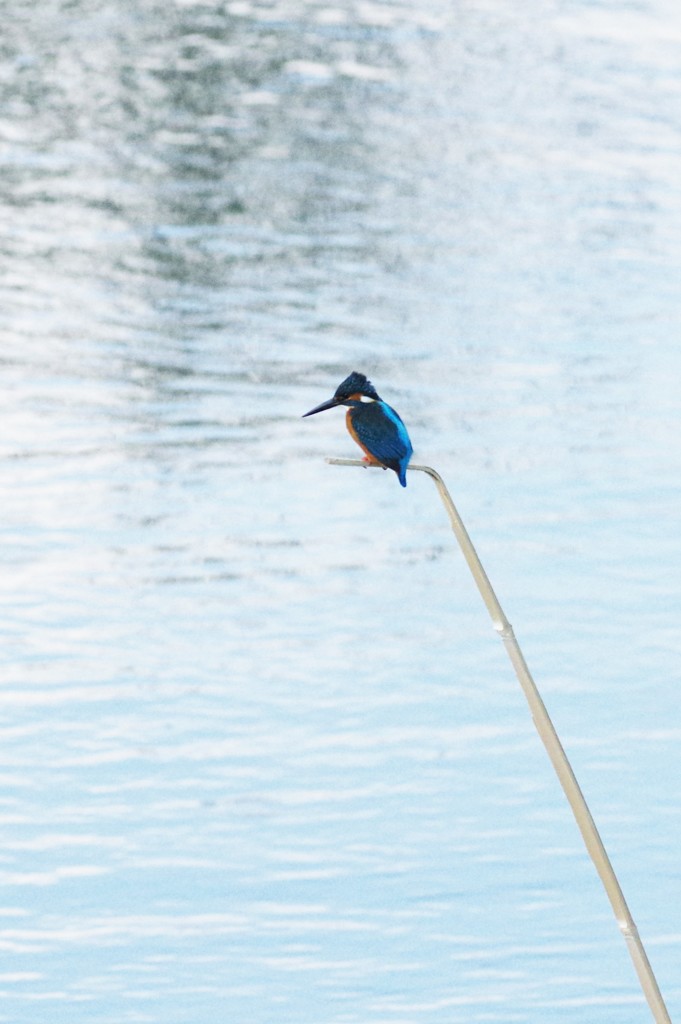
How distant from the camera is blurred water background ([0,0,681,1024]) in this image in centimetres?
561

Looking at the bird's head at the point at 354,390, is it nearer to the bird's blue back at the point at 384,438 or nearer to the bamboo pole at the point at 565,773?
the bird's blue back at the point at 384,438

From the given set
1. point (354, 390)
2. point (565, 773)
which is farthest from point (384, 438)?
point (565, 773)

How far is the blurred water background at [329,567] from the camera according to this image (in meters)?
5.61

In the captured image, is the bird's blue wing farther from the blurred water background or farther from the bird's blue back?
the blurred water background

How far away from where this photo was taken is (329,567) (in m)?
7.46

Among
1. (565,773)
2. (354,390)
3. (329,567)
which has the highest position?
(565,773)

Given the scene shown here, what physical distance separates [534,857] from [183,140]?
8047mm

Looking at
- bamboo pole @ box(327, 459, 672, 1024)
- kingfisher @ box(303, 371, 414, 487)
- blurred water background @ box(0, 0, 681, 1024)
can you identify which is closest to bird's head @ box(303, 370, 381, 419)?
kingfisher @ box(303, 371, 414, 487)

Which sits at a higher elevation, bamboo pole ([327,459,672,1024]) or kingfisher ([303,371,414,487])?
bamboo pole ([327,459,672,1024])

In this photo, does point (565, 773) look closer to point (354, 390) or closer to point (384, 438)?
point (384, 438)

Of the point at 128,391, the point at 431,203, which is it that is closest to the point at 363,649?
the point at 128,391

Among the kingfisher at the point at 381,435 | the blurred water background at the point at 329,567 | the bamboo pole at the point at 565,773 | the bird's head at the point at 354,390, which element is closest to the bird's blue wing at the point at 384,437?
the kingfisher at the point at 381,435

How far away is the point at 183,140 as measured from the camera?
42.7ft

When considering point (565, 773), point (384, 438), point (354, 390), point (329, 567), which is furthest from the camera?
point (329, 567)
